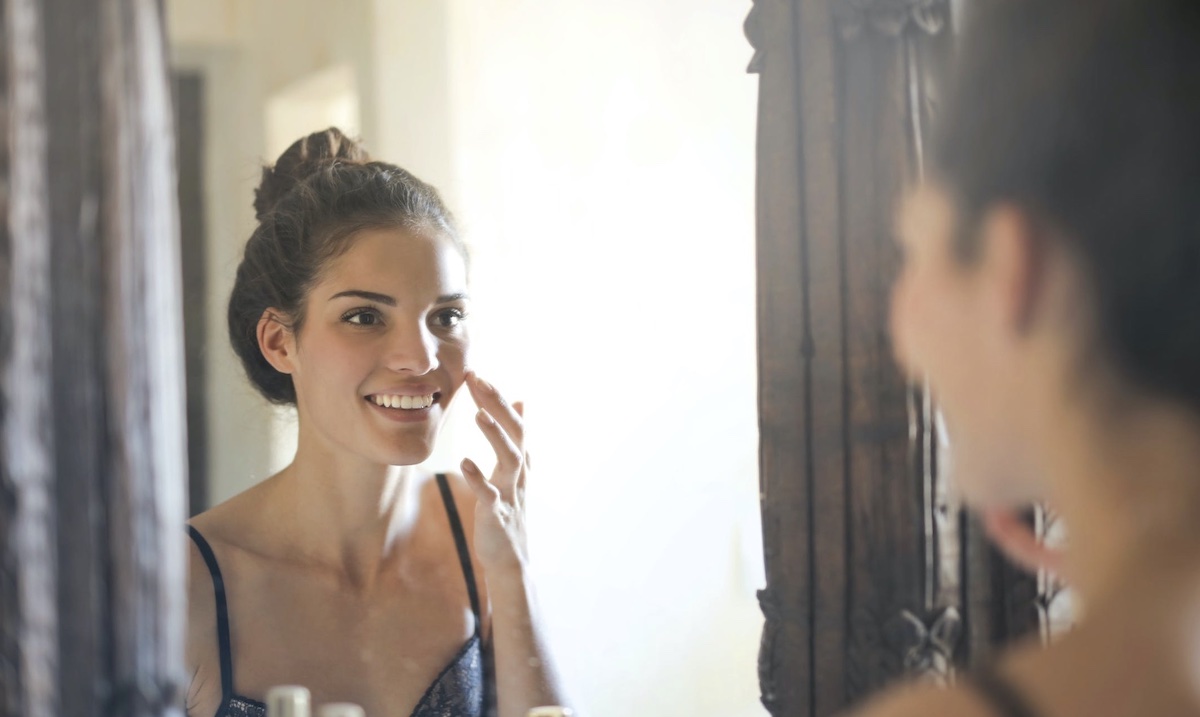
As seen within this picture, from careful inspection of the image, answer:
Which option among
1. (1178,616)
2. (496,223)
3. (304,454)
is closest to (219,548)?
(304,454)

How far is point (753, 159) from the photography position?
67 cm

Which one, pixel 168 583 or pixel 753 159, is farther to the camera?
pixel 753 159

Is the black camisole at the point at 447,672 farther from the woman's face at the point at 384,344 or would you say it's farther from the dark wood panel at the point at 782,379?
the dark wood panel at the point at 782,379

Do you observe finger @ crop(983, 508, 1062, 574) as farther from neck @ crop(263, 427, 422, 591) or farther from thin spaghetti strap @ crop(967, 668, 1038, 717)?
neck @ crop(263, 427, 422, 591)

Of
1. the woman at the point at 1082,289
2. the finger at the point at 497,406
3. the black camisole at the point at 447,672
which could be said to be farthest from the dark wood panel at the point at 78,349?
the woman at the point at 1082,289

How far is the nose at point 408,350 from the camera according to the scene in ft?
2.14

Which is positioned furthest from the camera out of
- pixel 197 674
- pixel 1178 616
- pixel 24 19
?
pixel 197 674

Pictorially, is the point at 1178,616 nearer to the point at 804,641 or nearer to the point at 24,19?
the point at 804,641

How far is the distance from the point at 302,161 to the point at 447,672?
314 millimetres

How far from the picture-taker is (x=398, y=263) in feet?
2.18

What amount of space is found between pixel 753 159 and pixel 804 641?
0.93 feet

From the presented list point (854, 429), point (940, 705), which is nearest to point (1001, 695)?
point (940, 705)

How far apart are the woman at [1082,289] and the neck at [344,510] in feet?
1.22

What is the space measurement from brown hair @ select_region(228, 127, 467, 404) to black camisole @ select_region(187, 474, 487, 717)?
111 millimetres
